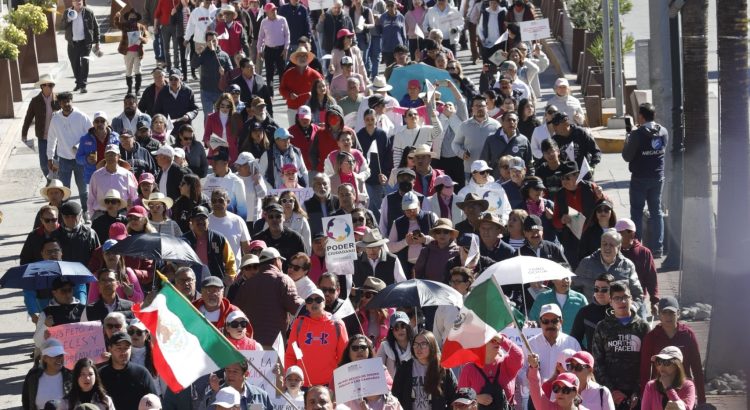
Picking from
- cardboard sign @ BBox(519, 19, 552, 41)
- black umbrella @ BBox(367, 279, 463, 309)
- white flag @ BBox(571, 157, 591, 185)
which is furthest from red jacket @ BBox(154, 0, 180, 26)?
black umbrella @ BBox(367, 279, 463, 309)

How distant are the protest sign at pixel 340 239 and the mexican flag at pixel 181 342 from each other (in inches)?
129

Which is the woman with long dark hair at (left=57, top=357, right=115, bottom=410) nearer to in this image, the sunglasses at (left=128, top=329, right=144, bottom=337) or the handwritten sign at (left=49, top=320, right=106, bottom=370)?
the handwritten sign at (left=49, top=320, right=106, bottom=370)

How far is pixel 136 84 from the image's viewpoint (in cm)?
2955

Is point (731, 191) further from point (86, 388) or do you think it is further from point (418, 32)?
point (418, 32)

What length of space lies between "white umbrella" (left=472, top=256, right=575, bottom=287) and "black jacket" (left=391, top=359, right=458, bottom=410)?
43.9 inches

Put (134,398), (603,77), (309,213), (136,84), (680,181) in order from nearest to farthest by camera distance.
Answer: (134,398) → (309,213) → (680,181) → (603,77) → (136,84)

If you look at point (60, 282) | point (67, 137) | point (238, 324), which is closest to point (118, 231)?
point (60, 282)

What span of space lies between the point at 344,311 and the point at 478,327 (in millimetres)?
1651

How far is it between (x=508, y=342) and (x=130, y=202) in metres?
6.19

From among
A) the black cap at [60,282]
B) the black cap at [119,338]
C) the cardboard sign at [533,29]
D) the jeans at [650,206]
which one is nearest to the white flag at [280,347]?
the black cap at [119,338]

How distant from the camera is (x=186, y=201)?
16.7 metres

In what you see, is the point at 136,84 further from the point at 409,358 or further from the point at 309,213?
the point at 409,358

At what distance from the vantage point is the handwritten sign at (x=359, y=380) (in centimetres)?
1181

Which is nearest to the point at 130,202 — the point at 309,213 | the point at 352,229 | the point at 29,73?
the point at 309,213
